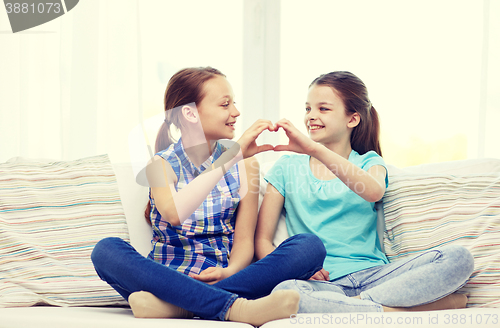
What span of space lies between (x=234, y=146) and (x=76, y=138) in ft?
2.86

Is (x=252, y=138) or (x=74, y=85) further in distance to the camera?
(x=74, y=85)

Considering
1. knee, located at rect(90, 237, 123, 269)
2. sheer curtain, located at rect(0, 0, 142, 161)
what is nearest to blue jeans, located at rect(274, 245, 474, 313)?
knee, located at rect(90, 237, 123, 269)

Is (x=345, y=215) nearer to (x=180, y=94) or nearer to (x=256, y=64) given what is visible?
(x=180, y=94)

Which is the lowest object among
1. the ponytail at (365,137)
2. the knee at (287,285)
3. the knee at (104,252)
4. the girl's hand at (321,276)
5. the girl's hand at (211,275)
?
the girl's hand at (321,276)

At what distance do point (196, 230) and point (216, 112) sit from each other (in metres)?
0.36

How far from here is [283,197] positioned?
4.29 feet

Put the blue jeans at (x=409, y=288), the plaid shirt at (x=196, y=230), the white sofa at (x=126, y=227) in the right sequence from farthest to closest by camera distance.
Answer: the plaid shirt at (x=196, y=230) < the white sofa at (x=126, y=227) < the blue jeans at (x=409, y=288)

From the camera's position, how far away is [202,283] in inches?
33.9

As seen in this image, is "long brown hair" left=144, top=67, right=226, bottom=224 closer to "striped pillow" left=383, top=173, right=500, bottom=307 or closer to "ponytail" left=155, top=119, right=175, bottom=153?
"ponytail" left=155, top=119, right=175, bottom=153

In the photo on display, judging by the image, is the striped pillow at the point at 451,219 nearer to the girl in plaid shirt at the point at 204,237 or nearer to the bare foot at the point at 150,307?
the girl in plaid shirt at the point at 204,237

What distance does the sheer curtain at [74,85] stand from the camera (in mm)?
1681

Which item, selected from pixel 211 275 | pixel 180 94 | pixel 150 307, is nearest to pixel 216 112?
pixel 180 94

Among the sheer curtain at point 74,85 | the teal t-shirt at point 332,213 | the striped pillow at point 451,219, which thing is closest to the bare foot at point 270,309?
the teal t-shirt at point 332,213

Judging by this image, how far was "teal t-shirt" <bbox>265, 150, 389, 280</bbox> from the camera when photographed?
120 cm
